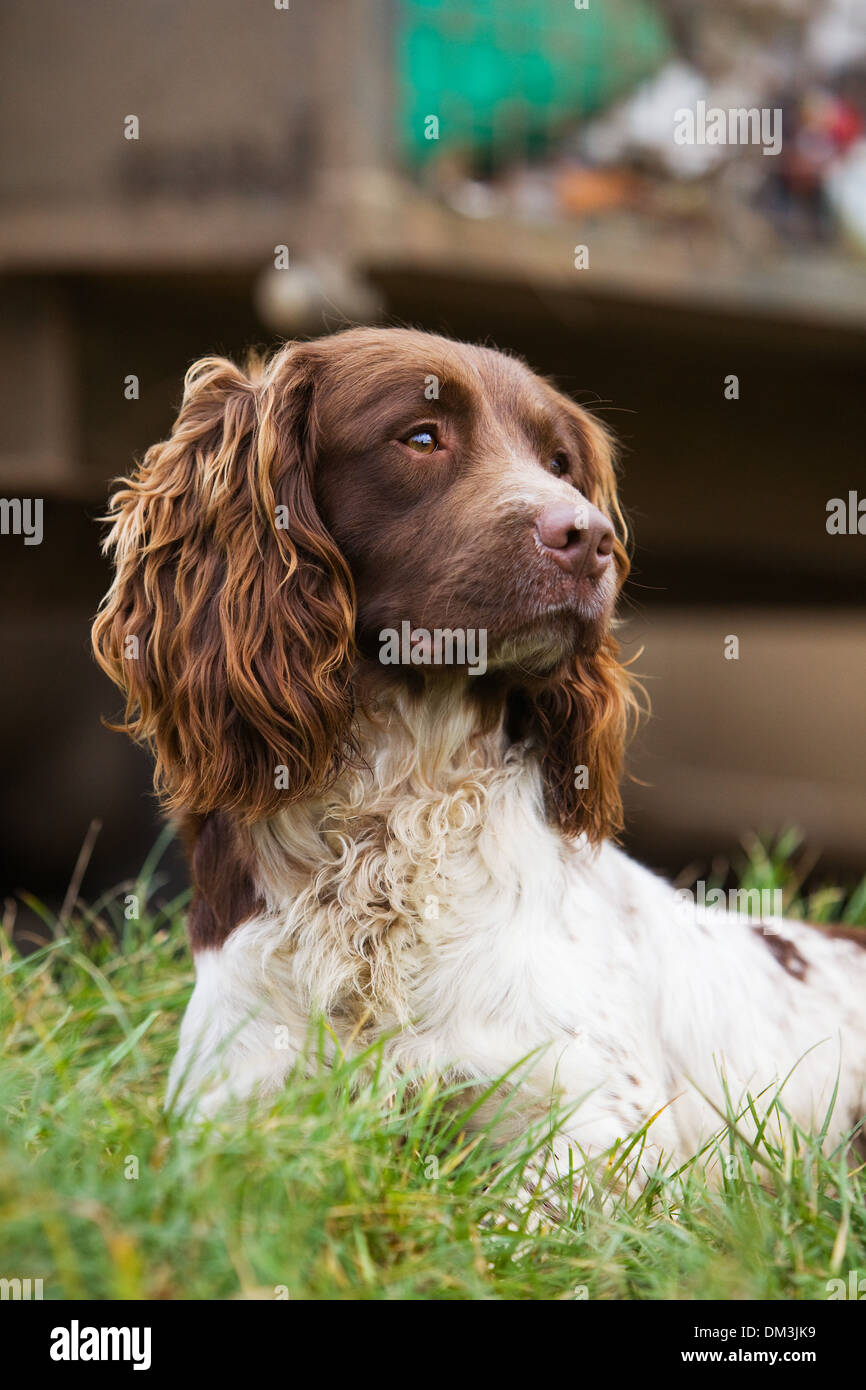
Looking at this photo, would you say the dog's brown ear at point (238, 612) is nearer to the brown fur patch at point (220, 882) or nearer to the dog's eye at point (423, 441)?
the brown fur patch at point (220, 882)

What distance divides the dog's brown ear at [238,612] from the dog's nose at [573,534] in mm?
440

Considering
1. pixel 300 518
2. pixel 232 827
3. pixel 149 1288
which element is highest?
pixel 300 518

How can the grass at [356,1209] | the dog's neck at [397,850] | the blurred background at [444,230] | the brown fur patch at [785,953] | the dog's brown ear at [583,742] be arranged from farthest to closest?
the blurred background at [444,230]
the brown fur patch at [785,953]
the dog's brown ear at [583,742]
the dog's neck at [397,850]
the grass at [356,1209]

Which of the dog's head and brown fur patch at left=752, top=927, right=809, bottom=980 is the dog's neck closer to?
the dog's head

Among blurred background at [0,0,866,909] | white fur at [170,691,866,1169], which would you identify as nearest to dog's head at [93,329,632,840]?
white fur at [170,691,866,1169]

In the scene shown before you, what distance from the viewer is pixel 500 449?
3043mm

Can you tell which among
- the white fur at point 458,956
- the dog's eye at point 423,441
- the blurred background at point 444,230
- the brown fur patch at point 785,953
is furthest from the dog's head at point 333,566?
the blurred background at point 444,230

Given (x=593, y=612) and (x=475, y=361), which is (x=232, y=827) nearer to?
(x=593, y=612)

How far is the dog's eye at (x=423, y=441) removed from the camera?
297 centimetres

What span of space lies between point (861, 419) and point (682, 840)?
475 cm

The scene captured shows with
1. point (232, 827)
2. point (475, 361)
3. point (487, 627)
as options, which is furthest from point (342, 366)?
point (232, 827)

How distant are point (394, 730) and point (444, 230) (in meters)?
2.53

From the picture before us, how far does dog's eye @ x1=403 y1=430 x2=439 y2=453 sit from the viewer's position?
2971mm

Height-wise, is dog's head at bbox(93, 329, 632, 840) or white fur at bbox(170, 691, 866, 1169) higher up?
dog's head at bbox(93, 329, 632, 840)
